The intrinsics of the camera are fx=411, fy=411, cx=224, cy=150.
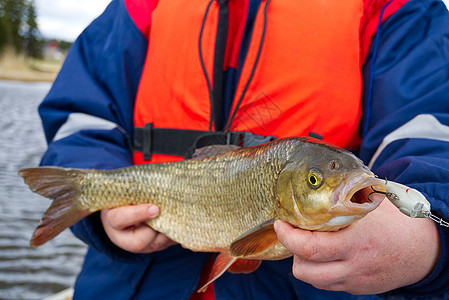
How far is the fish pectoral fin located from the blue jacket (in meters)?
0.50

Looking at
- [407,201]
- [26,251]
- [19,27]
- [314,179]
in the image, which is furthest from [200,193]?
[19,27]

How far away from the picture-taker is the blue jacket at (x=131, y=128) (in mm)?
1928

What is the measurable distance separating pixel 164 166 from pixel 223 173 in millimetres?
415

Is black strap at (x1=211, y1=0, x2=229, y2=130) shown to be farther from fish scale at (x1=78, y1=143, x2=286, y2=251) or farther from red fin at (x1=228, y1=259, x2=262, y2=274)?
red fin at (x1=228, y1=259, x2=262, y2=274)

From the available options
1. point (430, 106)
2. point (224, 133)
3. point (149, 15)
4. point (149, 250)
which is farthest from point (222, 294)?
point (149, 15)

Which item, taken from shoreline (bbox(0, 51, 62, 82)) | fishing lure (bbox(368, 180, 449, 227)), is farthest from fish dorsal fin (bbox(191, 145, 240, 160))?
shoreline (bbox(0, 51, 62, 82))

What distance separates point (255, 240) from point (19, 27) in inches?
2464

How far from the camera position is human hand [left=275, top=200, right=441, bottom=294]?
1.53 metres

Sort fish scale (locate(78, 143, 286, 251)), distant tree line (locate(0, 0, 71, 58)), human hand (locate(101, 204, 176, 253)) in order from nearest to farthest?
fish scale (locate(78, 143, 286, 251)) → human hand (locate(101, 204, 176, 253)) → distant tree line (locate(0, 0, 71, 58))

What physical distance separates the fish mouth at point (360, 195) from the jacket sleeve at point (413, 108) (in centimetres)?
33

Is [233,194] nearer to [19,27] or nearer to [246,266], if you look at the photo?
[246,266]

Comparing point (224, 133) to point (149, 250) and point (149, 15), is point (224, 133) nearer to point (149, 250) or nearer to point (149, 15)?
point (149, 250)

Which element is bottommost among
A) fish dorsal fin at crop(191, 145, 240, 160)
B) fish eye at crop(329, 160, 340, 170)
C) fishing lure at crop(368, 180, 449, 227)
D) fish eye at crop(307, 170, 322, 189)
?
fish dorsal fin at crop(191, 145, 240, 160)

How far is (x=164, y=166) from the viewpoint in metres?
2.33
